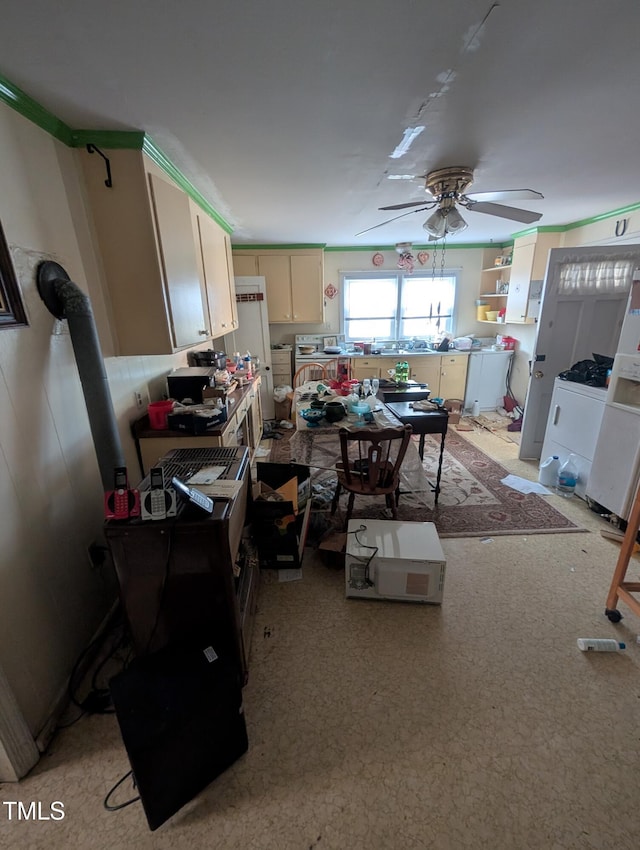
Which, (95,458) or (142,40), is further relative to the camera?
(95,458)

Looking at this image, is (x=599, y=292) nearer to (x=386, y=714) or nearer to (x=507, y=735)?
(x=507, y=735)

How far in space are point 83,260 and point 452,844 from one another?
2.71 metres

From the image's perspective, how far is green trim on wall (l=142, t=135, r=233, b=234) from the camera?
1.73 metres

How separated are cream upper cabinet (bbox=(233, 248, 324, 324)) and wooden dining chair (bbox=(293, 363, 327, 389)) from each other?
0.68m

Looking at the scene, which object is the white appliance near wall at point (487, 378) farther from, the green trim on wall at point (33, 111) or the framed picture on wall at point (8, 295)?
the framed picture on wall at point (8, 295)

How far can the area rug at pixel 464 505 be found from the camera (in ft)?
8.13

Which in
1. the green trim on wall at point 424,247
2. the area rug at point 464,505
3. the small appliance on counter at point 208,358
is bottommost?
the area rug at point 464,505

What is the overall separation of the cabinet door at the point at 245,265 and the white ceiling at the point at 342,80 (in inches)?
98.7

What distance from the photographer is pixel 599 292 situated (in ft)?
9.82

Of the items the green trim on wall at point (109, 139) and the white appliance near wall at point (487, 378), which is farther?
the white appliance near wall at point (487, 378)

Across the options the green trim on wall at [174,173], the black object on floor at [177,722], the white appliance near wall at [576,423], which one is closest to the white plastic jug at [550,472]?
the white appliance near wall at [576,423]

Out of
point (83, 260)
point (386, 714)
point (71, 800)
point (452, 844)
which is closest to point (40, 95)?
point (83, 260)

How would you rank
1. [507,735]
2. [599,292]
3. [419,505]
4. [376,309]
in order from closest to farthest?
[507,735] → [419,505] → [599,292] → [376,309]

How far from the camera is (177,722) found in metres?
1.05
